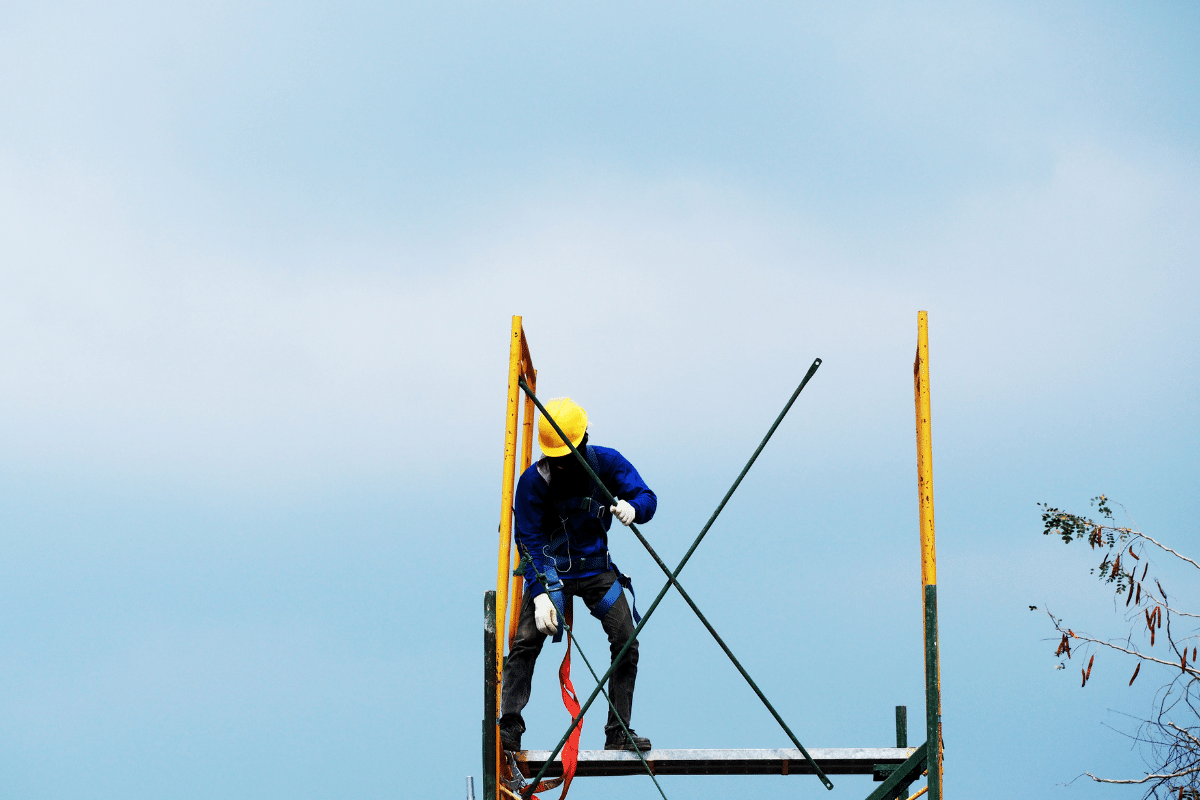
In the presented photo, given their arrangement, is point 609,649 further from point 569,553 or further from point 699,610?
point 699,610

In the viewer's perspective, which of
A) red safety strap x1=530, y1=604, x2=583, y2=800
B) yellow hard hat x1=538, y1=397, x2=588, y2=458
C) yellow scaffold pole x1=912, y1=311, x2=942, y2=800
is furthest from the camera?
yellow hard hat x1=538, y1=397, x2=588, y2=458

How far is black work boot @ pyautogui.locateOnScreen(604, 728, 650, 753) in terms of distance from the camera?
22.2ft

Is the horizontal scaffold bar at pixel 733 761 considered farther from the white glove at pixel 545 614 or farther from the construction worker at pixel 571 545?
the white glove at pixel 545 614

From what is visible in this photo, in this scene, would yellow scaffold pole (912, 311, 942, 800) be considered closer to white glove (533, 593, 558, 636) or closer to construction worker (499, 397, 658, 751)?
construction worker (499, 397, 658, 751)

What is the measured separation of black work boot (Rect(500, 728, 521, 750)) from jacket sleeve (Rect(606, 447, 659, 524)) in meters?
1.33

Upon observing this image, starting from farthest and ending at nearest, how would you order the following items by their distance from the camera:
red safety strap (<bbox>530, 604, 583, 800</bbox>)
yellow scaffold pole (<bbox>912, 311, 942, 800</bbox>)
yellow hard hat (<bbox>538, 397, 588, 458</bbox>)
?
1. yellow hard hat (<bbox>538, 397, 588, 458</bbox>)
2. red safety strap (<bbox>530, 604, 583, 800</bbox>)
3. yellow scaffold pole (<bbox>912, 311, 942, 800</bbox>)

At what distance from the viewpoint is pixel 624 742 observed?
679cm

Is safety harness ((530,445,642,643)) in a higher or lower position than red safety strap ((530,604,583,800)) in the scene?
higher

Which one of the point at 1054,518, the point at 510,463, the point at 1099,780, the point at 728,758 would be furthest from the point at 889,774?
the point at 1054,518

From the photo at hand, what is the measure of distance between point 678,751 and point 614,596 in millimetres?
910

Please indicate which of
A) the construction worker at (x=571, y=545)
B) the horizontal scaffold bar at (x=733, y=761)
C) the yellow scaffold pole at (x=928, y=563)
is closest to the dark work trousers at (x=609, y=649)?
the construction worker at (x=571, y=545)

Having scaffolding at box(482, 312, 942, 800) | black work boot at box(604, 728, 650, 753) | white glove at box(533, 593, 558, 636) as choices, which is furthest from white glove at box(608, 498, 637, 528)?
black work boot at box(604, 728, 650, 753)

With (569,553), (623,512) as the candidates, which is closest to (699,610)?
(623,512)

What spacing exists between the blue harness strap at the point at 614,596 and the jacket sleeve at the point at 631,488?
0.44 meters
